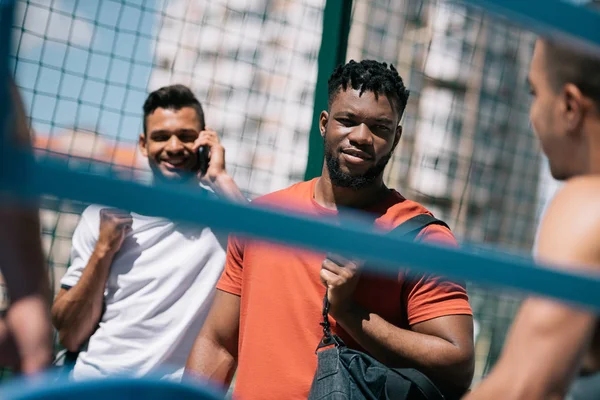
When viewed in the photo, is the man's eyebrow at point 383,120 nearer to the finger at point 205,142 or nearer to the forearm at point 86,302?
the finger at point 205,142

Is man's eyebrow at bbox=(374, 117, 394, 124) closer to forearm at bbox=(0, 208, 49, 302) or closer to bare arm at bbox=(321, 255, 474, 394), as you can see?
bare arm at bbox=(321, 255, 474, 394)

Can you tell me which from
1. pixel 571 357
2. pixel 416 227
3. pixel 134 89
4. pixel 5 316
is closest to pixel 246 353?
pixel 416 227

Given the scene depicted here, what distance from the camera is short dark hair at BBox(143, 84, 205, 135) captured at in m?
3.12

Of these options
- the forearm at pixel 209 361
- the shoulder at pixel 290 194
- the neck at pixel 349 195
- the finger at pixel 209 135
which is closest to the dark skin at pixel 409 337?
the neck at pixel 349 195

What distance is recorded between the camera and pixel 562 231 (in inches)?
50.6

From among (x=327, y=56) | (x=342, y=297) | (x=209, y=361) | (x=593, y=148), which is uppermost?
(x=327, y=56)

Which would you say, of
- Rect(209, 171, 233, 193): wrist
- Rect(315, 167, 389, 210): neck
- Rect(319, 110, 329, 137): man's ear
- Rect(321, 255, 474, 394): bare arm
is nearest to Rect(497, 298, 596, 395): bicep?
Rect(321, 255, 474, 394): bare arm

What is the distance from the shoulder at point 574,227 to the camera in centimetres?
126

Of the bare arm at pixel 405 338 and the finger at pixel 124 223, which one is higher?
the finger at pixel 124 223

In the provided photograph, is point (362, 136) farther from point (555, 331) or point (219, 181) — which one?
point (555, 331)

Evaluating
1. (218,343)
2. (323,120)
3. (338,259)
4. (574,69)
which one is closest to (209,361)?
(218,343)

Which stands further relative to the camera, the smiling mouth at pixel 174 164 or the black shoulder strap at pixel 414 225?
the smiling mouth at pixel 174 164

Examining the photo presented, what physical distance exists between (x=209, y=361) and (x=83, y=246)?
29.8 inches

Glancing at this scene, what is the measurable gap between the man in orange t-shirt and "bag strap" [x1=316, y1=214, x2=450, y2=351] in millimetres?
24
